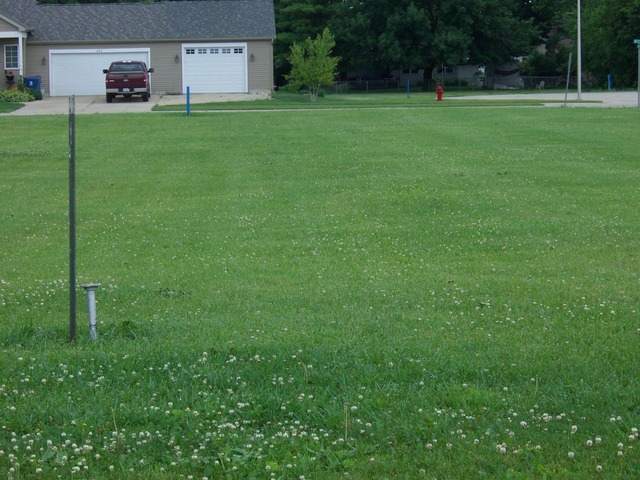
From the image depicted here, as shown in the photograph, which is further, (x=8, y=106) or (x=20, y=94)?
(x=20, y=94)

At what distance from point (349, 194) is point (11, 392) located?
32.7 ft

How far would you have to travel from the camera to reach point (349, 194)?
14961 mm

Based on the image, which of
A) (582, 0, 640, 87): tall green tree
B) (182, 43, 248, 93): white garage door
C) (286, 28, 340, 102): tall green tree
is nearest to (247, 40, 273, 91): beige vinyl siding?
Answer: (182, 43, 248, 93): white garage door

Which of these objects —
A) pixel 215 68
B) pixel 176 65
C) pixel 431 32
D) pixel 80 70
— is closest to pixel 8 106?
pixel 80 70

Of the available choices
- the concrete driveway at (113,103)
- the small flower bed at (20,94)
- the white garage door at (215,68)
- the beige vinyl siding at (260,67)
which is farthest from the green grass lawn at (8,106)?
the beige vinyl siding at (260,67)

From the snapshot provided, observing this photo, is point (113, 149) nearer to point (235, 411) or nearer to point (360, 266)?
point (360, 266)

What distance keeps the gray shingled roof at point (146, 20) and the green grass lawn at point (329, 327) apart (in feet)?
107

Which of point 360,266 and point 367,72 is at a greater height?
point 367,72

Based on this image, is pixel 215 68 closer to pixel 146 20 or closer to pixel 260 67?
pixel 260 67

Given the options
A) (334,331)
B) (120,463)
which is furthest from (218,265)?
(120,463)

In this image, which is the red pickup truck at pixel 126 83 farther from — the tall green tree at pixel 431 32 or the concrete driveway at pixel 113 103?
the tall green tree at pixel 431 32

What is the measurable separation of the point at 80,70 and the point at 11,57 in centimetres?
355

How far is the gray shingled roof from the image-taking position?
47.9 meters

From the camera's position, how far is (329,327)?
693cm
